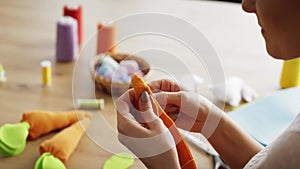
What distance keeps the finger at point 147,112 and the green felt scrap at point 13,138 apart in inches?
11.5


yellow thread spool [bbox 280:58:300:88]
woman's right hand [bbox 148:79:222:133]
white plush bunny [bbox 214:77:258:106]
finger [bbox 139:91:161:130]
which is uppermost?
finger [bbox 139:91:161:130]

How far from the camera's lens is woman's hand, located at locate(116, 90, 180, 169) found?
72 cm

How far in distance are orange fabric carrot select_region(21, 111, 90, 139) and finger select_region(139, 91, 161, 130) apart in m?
0.30

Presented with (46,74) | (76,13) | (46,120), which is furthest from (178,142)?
(76,13)

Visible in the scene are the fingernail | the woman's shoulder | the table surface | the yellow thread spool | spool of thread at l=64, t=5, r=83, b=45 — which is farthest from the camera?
spool of thread at l=64, t=5, r=83, b=45

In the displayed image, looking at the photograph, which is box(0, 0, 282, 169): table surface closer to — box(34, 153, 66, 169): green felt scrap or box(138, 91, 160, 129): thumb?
box(34, 153, 66, 169): green felt scrap

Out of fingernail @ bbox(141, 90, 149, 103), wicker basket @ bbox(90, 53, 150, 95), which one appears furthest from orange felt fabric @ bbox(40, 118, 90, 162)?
fingernail @ bbox(141, 90, 149, 103)

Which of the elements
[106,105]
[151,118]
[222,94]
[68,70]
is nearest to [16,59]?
[68,70]

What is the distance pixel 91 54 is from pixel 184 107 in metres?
0.46

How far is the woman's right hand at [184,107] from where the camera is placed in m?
0.85

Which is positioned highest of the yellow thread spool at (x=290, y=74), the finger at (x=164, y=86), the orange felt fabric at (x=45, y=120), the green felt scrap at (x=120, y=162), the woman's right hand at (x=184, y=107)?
the finger at (x=164, y=86)

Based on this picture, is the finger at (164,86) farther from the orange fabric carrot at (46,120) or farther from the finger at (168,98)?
the orange fabric carrot at (46,120)

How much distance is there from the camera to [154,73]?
A: 46.2 inches

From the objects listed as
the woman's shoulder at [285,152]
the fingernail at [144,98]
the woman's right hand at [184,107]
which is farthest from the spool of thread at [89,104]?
the woman's shoulder at [285,152]
